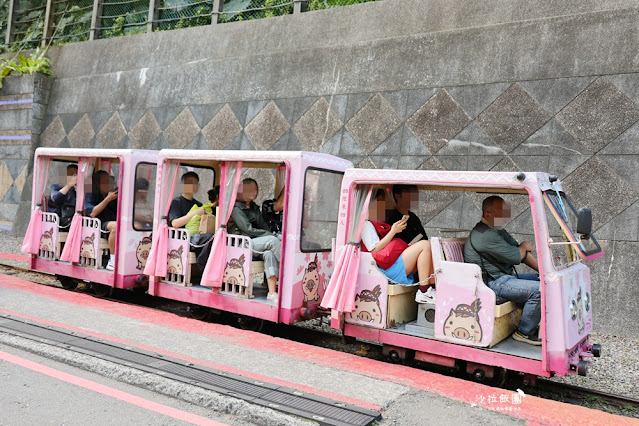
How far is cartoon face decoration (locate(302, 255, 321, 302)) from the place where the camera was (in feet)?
21.0

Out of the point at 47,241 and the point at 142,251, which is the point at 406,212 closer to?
the point at 142,251

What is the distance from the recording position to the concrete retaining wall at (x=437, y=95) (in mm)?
8102

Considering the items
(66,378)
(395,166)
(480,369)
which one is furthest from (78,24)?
(480,369)

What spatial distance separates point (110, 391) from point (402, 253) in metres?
3.12

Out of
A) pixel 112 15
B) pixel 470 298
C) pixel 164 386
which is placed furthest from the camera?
pixel 112 15

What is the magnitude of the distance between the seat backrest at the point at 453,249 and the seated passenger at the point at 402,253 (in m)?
0.17

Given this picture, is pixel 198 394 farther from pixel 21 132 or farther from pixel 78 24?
pixel 78 24

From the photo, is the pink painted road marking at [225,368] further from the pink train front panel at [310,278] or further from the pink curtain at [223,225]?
the pink train front panel at [310,278]

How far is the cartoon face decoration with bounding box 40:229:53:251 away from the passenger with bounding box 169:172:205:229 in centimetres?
267

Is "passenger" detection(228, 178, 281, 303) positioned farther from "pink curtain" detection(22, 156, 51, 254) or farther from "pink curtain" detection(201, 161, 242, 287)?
"pink curtain" detection(22, 156, 51, 254)

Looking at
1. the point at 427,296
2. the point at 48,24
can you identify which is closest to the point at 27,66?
the point at 48,24

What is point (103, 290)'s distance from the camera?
28.0 ft

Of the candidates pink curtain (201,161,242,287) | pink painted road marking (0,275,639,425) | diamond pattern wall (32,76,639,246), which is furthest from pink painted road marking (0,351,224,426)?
diamond pattern wall (32,76,639,246)

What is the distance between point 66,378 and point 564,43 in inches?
333
